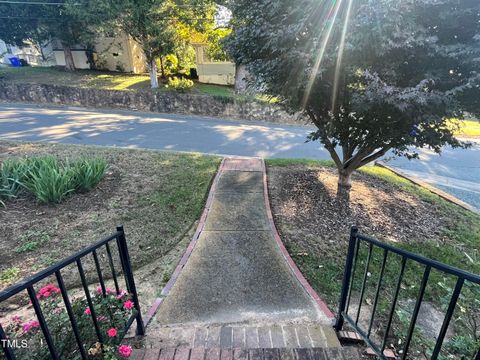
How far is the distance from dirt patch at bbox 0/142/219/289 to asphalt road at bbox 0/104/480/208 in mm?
2308

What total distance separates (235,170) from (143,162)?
2326 millimetres

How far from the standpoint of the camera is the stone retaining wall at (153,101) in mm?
14641

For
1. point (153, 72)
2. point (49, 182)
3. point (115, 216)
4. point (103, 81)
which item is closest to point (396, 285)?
point (115, 216)

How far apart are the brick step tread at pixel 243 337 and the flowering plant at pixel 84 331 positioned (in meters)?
0.63

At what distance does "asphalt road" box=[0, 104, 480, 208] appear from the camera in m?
8.47

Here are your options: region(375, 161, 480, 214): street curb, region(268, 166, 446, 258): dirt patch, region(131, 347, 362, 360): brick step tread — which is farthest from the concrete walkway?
region(375, 161, 480, 214): street curb

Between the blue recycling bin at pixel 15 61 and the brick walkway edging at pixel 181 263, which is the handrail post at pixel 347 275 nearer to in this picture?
the brick walkway edging at pixel 181 263

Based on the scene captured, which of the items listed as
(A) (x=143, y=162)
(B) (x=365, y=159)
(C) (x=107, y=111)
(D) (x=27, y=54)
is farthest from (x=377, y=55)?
(D) (x=27, y=54)

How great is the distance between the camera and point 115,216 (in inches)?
189

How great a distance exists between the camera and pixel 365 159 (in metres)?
5.47

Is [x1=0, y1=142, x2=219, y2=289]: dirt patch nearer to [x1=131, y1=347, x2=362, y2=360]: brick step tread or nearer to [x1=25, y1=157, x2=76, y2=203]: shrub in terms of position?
[x1=25, y1=157, x2=76, y2=203]: shrub

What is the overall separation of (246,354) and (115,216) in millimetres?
3434

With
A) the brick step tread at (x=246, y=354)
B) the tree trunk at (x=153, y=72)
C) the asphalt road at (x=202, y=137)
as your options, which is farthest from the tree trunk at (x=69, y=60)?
the brick step tread at (x=246, y=354)

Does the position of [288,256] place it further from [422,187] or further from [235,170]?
[422,187]
